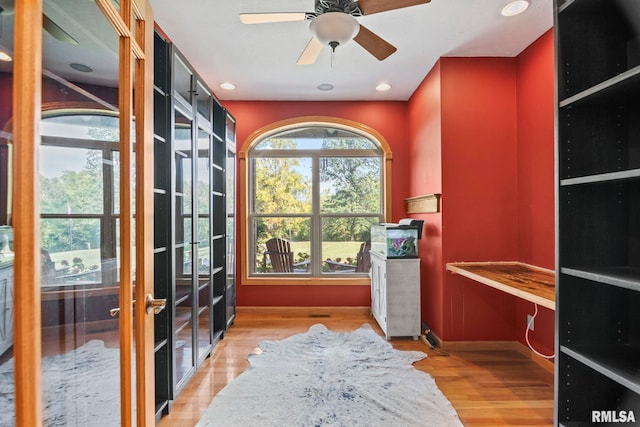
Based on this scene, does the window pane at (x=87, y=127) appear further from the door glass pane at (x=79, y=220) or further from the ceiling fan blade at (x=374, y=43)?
the ceiling fan blade at (x=374, y=43)

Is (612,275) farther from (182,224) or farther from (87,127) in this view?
(182,224)

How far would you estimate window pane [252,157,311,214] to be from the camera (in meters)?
4.45

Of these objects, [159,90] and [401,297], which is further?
[401,297]

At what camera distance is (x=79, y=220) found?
1.08m

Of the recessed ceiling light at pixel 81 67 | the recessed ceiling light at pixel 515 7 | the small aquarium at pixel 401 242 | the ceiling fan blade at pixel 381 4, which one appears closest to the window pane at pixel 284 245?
the small aquarium at pixel 401 242

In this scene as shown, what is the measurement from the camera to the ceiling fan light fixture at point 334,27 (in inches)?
76.0

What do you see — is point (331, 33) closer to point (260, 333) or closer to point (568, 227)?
point (568, 227)

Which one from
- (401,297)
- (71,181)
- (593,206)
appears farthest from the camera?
(401,297)

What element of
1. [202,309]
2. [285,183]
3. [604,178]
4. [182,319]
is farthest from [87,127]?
[285,183]

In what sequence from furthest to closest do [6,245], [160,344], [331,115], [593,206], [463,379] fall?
[331,115] → [463,379] → [160,344] → [593,206] → [6,245]

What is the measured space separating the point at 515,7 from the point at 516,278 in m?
2.00

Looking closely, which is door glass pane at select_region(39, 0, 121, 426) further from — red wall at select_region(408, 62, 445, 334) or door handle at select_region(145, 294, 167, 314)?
red wall at select_region(408, 62, 445, 334)

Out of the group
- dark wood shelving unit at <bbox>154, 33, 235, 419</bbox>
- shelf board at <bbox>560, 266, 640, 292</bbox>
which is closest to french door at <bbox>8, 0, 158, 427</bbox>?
dark wood shelving unit at <bbox>154, 33, 235, 419</bbox>

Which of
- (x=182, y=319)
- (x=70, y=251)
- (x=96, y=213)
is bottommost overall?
(x=182, y=319)
